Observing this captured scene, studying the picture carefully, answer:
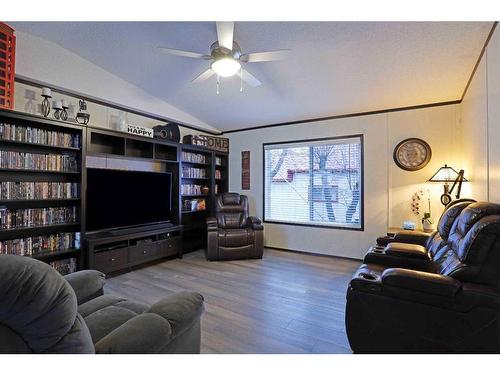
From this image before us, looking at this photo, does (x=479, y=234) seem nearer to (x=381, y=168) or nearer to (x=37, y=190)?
→ (x=381, y=168)

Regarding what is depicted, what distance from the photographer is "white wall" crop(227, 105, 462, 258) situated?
11.8 ft

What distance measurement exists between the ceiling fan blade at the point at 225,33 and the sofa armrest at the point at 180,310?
204 cm

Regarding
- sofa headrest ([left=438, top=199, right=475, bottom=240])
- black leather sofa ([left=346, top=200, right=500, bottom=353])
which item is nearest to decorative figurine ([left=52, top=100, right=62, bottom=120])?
black leather sofa ([left=346, top=200, right=500, bottom=353])

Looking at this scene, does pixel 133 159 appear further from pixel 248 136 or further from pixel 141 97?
pixel 248 136

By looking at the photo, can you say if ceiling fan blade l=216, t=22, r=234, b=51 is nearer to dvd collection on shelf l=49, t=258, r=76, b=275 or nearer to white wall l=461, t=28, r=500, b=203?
white wall l=461, t=28, r=500, b=203

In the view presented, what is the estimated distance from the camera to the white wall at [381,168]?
11.8 feet

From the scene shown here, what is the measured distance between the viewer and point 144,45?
9.25 ft

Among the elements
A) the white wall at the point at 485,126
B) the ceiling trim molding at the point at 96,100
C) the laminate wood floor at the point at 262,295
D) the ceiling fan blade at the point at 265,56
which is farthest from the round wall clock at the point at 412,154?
the ceiling trim molding at the point at 96,100

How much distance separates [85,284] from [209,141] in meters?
3.66

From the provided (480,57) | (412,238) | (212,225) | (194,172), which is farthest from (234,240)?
(480,57)

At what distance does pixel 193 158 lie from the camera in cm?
468

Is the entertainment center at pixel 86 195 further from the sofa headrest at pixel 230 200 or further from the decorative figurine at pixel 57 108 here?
the sofa headrest at pixel 230 200

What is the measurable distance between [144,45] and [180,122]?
6.00 ft

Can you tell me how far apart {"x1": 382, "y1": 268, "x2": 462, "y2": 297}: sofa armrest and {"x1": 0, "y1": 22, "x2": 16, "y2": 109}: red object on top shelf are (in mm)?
3651
